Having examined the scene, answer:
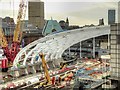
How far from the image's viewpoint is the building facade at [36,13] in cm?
381

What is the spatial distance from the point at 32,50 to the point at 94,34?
122 cm

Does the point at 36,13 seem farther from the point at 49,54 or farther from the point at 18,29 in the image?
the point at 49,54

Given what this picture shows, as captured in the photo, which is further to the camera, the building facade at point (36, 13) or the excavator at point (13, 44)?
the excavator at point (13, 44)

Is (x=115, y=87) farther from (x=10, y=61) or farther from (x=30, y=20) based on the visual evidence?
(x=10, y=61)

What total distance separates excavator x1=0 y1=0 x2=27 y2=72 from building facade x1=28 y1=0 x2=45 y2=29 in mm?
165

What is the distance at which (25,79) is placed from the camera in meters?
3.79

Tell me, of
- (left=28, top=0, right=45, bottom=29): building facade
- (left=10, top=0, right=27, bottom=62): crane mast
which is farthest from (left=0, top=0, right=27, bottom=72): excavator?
(left=28, top=0, right=45, bottom=29): building facade

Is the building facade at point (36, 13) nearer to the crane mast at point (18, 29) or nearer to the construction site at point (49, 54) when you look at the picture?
the construction site at point (49, 54)

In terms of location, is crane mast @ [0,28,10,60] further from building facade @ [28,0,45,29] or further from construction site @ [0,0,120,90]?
building facade @ [28,0,45,29]

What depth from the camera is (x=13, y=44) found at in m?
4.51

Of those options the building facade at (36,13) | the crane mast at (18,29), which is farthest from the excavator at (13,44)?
the building facade at (36,13)

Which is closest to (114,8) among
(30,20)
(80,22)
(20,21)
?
(80,22)

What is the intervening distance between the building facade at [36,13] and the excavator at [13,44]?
0.54 feet

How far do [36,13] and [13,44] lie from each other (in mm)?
989
